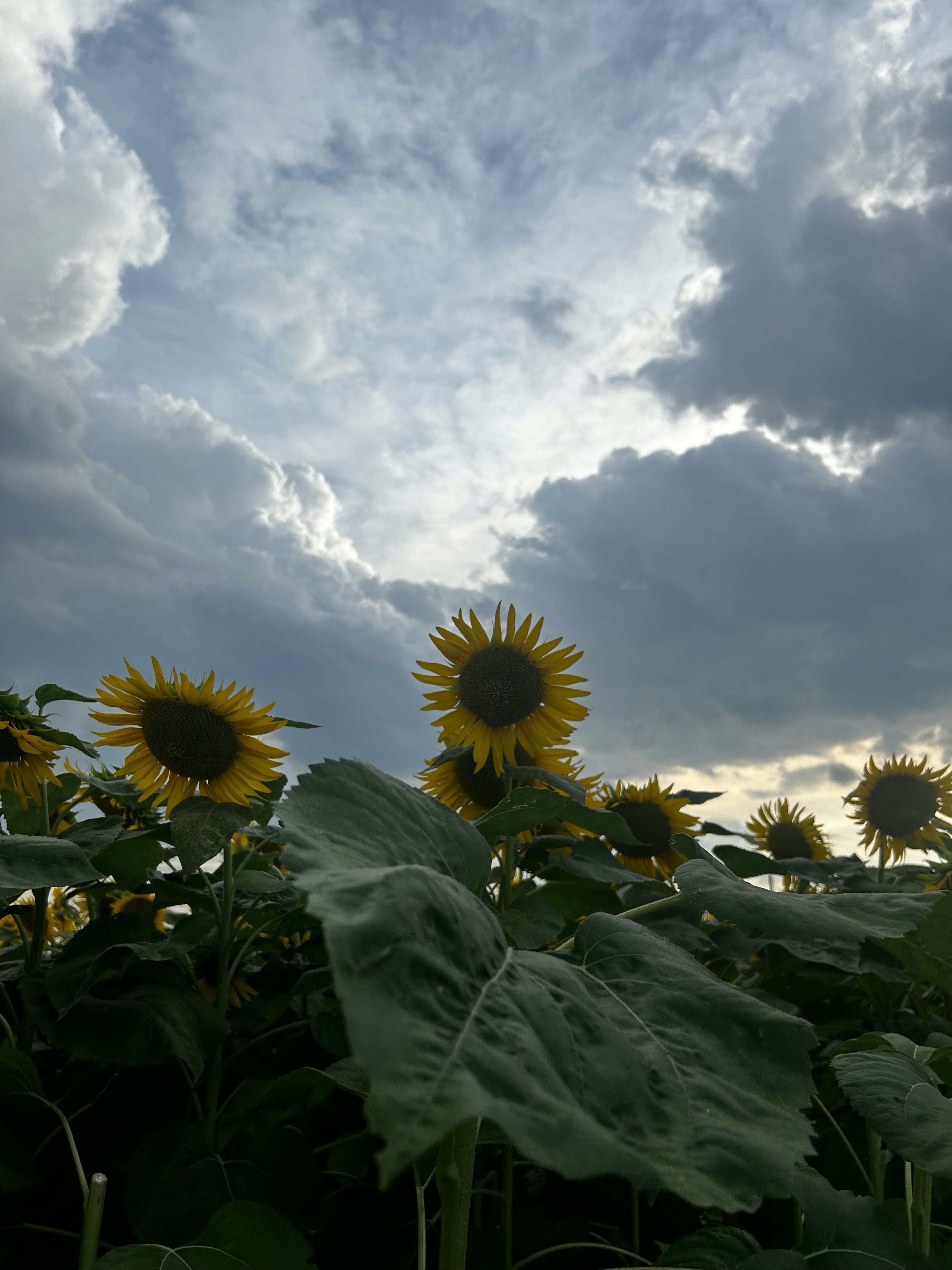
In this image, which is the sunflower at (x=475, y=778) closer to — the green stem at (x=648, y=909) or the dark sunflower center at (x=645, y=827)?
the dark sunflower center at (x=645, y=827)

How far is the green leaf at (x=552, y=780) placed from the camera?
2047 mm

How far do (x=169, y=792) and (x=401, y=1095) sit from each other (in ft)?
6.29

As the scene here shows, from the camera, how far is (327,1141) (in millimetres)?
2082

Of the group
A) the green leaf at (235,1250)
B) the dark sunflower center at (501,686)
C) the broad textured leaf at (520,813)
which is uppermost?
the dark sunflower center at (501,686)

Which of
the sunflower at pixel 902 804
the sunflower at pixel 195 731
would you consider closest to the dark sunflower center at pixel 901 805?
the sunflower at pixel 902 804

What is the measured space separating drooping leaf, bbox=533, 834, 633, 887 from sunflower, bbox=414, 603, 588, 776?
0.37m

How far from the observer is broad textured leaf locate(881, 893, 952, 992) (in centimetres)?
135

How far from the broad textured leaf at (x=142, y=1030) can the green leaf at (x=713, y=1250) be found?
748mm

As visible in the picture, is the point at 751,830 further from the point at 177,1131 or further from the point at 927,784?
the point at 177,1131

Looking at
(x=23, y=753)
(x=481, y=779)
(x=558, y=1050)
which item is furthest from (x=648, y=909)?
(x=23, y=753)

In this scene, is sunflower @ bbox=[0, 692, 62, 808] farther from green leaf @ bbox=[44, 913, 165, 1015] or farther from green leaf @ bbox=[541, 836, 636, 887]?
green leaf @ bbox=[541, 836, 636, 887]

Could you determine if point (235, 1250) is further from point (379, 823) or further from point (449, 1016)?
point (449, 1016)

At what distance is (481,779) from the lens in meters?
2.76

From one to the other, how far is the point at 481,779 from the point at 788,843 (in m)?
1.87
